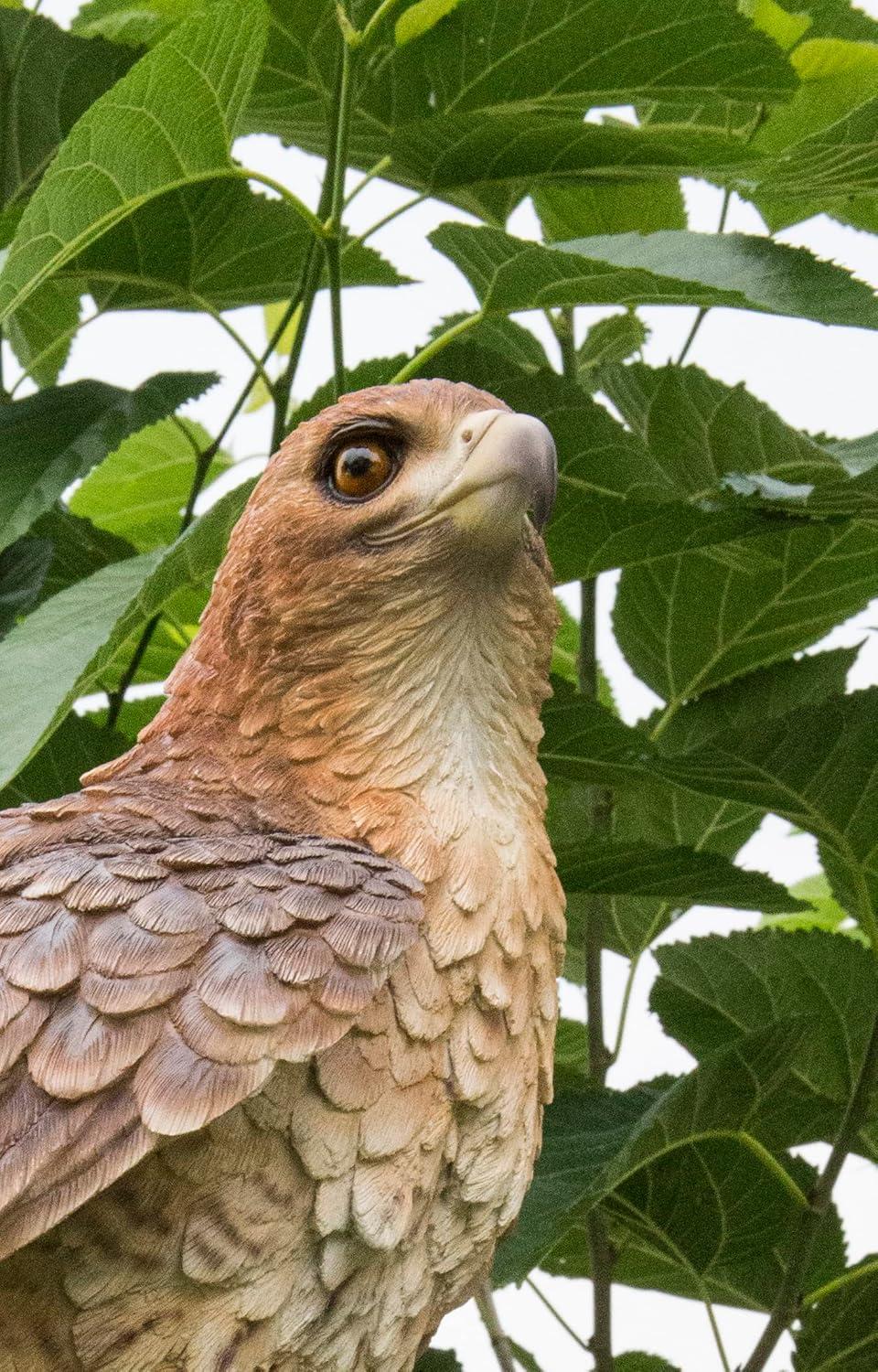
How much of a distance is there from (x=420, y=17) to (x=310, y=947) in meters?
0.54

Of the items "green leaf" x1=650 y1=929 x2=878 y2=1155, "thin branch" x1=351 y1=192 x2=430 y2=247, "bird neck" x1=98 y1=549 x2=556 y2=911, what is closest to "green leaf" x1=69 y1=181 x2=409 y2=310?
"thin branch" x1=351 y1=192 x2=430 y2=247

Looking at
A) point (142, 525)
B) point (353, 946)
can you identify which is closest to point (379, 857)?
point (353, 946)

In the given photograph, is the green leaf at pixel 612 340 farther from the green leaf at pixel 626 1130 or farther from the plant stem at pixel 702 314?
the green leaf at pixel 626 1130

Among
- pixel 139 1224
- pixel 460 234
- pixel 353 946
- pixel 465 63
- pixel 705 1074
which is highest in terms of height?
pixel 465 63

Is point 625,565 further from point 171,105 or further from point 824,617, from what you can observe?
point 171,105

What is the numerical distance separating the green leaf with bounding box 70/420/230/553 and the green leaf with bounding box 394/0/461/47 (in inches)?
15.1

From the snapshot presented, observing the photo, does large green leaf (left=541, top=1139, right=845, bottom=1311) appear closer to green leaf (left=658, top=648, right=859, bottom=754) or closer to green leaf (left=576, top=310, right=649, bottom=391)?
green leaf (left=658, top=648, right=859, bottom=754)

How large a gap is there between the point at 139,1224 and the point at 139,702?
599 mm

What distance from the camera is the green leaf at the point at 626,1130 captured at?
866 mm

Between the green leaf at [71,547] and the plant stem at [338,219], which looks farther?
the green leaf at [71,547]

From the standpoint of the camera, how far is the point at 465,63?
0.97m

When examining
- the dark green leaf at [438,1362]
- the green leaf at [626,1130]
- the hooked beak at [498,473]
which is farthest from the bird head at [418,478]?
the dark green leaf at [438,1362]

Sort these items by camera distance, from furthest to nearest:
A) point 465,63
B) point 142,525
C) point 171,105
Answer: point 142,525, point 465,63, point 171,105

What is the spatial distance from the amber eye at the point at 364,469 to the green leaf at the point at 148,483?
A: 57 centimetres
